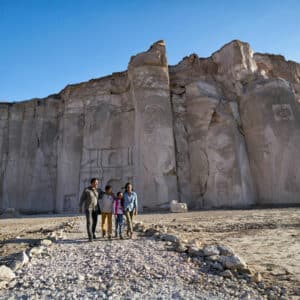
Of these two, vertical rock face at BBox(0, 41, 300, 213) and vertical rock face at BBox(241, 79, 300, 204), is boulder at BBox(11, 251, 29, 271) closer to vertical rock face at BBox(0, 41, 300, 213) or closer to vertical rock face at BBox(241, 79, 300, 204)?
vertical rock face at BBox(0, 41, 300, 213)

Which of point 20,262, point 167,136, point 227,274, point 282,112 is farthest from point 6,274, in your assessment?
point 282,112

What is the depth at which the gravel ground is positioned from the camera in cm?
359

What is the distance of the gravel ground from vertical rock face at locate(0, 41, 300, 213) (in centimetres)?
1418

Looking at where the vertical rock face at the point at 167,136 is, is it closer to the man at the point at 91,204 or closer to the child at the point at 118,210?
the child at the point at 118,210

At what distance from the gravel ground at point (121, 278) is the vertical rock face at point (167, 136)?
46.5 ft

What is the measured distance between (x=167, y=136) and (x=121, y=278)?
54.9 ft

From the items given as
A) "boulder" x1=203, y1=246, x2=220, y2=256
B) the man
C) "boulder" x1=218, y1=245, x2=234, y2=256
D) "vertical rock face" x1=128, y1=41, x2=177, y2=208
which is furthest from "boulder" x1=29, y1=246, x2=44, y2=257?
"vertical rock face" x1=128, y1=41, x2=177, y2=208

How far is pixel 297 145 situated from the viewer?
20078mm

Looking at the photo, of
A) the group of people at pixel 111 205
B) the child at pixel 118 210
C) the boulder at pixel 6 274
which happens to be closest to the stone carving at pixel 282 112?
the group of people at pixel 111 205

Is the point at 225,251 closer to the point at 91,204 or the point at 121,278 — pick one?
the point at 121,278

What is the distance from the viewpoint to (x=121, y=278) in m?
4.11

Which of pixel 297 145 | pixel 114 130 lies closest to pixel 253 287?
pixel 297 145

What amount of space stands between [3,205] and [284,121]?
20273 millimetres

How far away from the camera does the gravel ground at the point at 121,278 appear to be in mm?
3586
